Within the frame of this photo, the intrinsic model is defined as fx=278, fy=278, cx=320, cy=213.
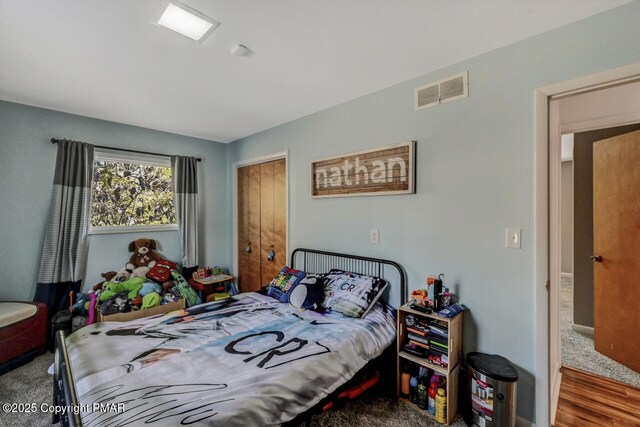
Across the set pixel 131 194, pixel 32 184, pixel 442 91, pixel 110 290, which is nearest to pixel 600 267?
pixel 442 91

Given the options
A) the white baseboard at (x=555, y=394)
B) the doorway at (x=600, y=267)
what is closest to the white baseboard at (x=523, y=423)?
the white baseboard at (x=555, y=394)

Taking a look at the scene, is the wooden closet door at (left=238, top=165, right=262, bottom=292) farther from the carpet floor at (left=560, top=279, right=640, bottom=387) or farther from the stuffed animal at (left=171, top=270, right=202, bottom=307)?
the carpet floor at (left=560, top=279, right=640, bottom=387)

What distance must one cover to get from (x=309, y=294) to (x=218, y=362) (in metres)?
1.02

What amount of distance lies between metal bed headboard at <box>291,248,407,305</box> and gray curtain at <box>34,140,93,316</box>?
7.78 ft

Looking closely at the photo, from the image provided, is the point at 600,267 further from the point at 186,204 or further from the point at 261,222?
the point at 186,204

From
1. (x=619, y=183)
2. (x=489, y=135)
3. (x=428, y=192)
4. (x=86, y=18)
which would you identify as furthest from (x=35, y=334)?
(x=619, y=183)

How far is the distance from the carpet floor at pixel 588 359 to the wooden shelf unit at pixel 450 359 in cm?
150

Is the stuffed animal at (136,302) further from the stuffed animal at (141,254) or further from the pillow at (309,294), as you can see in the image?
the pillow at (309,294)

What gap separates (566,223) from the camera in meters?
5.84

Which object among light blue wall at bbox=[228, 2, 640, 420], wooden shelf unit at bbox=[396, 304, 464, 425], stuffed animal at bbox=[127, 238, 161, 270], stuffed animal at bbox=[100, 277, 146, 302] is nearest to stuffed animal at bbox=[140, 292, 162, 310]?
stuffed animal at bbox=[100, 277, 146, 302]

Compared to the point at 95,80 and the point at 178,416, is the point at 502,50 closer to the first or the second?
the point at 178,416

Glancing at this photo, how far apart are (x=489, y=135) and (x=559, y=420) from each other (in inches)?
79.4

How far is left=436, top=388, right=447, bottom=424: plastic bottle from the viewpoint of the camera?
183cm

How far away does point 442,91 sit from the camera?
7.04ft
